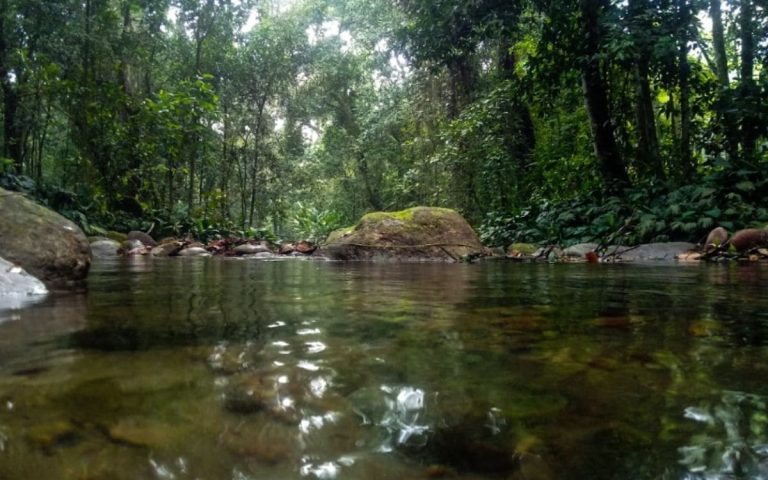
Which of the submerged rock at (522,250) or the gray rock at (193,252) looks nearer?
the submerged rock at (522,250)

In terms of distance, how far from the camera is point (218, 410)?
71 centimetres

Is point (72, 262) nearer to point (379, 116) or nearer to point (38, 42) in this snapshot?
point (38, 42)

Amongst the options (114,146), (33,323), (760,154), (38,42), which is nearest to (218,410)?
(33,323)

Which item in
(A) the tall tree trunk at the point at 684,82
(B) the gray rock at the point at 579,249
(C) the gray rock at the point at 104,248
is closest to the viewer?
(A) the tall tree trunk at the point at 684,82

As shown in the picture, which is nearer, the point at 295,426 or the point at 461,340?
the point at 295,426

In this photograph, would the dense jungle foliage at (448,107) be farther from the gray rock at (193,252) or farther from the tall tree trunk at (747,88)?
the gray rock at (193,252)

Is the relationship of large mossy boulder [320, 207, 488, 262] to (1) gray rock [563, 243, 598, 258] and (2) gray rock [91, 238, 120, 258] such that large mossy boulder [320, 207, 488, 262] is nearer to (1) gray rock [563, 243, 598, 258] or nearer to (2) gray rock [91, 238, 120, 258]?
(1) gray rock [563, 243, 598, 258]

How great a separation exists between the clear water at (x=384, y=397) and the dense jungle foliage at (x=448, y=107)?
6752 millimetres

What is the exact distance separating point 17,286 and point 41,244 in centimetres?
79

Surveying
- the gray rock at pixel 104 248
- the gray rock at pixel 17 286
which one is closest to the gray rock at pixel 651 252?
the gray rock at pixel 17 286

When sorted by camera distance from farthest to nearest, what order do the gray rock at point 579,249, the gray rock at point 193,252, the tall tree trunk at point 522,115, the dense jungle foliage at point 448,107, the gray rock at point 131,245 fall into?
the tall tree trunk at point 522,115, the gray rock at point 131,245, the gray rock at point 193,252, the dense jungle foliage at point 448,107, the gray rock at point 579,249

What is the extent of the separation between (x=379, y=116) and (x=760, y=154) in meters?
12.3

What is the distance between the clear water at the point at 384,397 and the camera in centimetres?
56

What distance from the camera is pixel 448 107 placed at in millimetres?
14148
